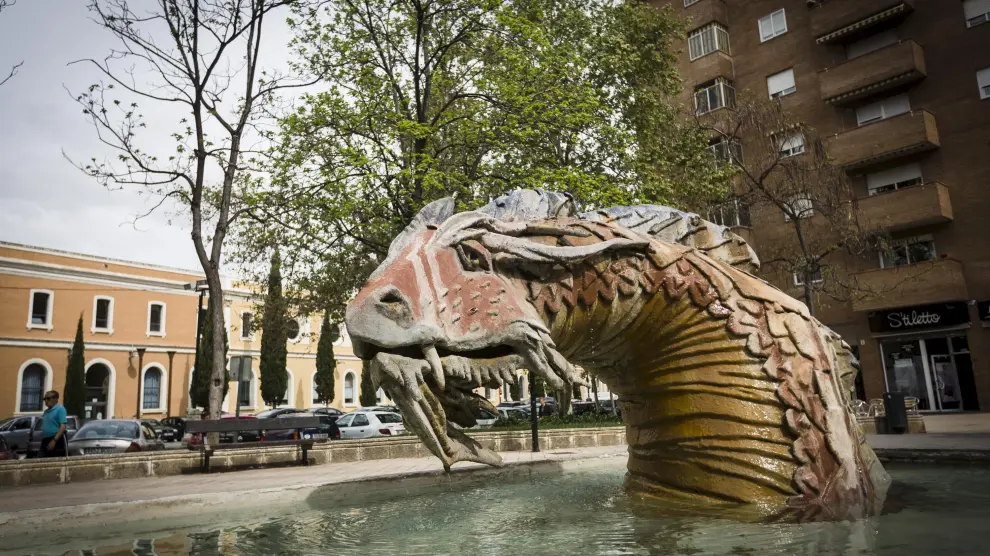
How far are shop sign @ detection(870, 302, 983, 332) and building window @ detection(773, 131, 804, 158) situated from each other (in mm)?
7017

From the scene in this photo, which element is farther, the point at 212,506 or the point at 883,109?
the point at 883,109

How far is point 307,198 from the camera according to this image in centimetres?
1559

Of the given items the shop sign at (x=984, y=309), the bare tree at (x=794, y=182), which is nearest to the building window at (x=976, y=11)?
the bare tree at (x=794, y=182)

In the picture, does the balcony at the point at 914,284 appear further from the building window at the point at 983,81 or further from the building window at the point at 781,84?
the building window at the point at 781,84

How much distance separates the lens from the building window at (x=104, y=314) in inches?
1521

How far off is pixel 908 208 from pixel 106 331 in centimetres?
4253

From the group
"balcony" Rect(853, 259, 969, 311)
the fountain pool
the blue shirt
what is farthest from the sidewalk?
"balcony" Rect(853, 259, 969, 311)

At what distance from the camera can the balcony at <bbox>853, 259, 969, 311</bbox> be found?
22.0 meters

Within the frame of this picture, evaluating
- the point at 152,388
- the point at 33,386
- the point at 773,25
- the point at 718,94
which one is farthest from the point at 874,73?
the point at 33,386

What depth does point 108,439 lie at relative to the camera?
672 inches

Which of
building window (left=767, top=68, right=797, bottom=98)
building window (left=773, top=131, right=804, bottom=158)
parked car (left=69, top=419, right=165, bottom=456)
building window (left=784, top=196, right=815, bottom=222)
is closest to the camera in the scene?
parked car (left=69, top=419, right=165, bottom=456)

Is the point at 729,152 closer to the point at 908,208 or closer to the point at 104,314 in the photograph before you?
the point at 908,208

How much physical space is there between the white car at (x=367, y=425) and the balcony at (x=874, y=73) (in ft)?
70.5

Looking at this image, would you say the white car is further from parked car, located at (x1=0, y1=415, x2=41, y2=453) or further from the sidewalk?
the sidewalk
